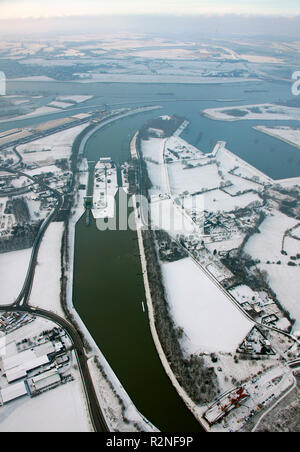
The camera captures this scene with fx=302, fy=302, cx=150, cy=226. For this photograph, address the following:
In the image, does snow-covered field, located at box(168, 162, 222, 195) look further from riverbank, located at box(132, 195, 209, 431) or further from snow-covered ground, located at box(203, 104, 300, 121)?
snow-covered ground, located at box(203, 104, 300, 121)

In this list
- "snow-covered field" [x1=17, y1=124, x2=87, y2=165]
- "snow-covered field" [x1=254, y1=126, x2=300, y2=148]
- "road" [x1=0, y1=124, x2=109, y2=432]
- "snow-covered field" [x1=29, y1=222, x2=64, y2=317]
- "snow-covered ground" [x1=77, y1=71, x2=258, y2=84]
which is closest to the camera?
"road" [x1=0, y1=124, x2=109, y2=432]

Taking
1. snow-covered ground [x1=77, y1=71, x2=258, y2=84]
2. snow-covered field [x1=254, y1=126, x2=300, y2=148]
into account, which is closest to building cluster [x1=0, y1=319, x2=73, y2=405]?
snow-covered field [x1=254, y1=126, x2=300, y2=148]

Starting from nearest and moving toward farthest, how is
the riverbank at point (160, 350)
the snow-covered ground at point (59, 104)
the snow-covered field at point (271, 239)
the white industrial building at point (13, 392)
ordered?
the riverbank at point (160, 350), the white industrial building at point (13, 392), the snow-covered field at point (271, 239), the snow-covered ground at point (59, 104)

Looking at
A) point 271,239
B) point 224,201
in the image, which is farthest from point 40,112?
point 271,239

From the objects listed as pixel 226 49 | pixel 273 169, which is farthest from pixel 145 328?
pixel 226 49

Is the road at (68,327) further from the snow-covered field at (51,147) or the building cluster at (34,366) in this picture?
the snow-covered field at (51,147)

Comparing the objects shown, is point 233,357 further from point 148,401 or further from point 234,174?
point 234,174

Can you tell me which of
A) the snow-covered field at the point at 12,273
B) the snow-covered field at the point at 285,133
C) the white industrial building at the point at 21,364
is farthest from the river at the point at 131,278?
the snow-covered field at the point at 12,273
